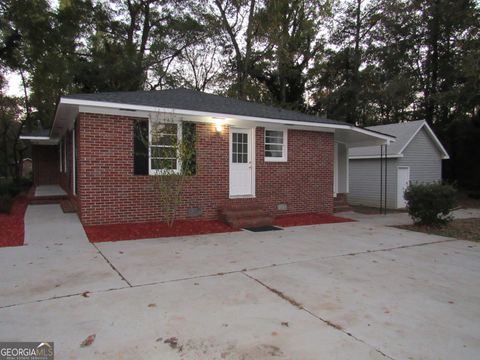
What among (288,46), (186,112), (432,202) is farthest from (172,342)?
(288,46)

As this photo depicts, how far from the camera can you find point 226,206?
30.6 feet

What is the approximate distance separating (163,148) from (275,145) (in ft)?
12.3

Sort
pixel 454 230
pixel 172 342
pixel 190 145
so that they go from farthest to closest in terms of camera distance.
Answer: pixel 454 230, pixel 190 145, pixel 172 342

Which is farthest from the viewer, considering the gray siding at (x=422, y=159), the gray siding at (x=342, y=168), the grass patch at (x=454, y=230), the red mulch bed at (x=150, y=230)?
the gray siding at (x=422, y=159)

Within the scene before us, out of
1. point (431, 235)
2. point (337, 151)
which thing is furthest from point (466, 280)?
point (337, 151)

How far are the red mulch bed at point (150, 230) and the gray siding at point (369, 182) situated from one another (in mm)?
10677

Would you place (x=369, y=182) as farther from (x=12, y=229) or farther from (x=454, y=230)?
(x=12, y=229)

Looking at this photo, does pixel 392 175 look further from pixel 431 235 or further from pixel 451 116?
pixel 451 116

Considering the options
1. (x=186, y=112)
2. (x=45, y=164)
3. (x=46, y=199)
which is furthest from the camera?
(x=45, y=164)

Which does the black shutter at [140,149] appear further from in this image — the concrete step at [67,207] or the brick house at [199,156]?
the concrete step at [67,207]

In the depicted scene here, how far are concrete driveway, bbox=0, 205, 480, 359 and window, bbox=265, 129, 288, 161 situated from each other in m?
4.06

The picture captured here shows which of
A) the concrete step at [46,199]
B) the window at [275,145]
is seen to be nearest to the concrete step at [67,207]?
the concrete step at [46,199]

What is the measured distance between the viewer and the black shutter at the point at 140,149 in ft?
26.6

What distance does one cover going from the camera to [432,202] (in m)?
8.73
